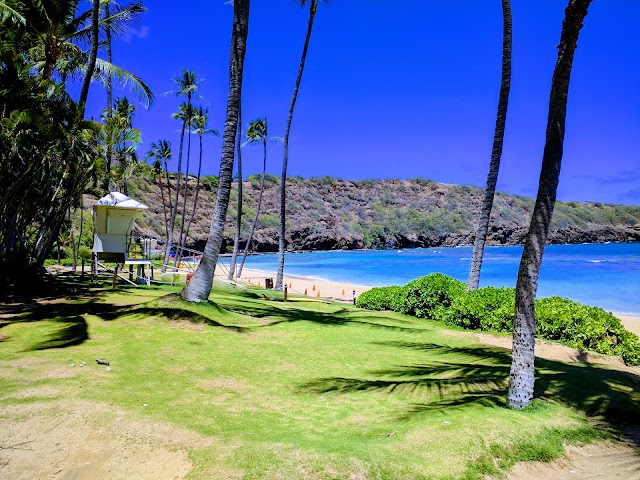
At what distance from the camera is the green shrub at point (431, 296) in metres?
13.2

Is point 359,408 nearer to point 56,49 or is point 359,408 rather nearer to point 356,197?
point 56,49

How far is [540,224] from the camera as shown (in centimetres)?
504

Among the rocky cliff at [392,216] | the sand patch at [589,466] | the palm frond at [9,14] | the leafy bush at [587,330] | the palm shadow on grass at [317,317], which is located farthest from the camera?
the rocky cliff at [392,216]

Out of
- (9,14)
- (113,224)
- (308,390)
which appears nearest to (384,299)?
(308,390)

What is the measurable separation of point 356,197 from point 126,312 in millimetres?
118460

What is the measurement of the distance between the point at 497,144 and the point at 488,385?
8999mm

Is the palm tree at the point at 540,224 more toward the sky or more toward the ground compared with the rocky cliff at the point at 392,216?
more toward the ground

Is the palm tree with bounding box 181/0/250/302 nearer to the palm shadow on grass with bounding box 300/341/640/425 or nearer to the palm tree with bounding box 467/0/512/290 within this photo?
the palm shadow on grass with bounding box 300/341/640/425

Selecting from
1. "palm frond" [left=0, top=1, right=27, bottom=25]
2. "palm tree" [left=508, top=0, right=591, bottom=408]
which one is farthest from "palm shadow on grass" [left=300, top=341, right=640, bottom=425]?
"palm frond" [left=0, top=1, right=27, bottom=25]

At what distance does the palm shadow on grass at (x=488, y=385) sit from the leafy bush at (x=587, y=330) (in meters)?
1.88

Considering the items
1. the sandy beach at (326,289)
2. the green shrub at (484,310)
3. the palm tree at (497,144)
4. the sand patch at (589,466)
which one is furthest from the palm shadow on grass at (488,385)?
the sandy beach at (326,289)

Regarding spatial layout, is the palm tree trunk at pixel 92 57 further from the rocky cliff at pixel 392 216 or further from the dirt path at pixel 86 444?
the rocky cliff at pixel 392 216

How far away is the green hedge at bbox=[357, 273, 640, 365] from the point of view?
31.2ft

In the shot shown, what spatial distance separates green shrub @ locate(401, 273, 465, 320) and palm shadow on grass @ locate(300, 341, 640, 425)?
5231 mm
